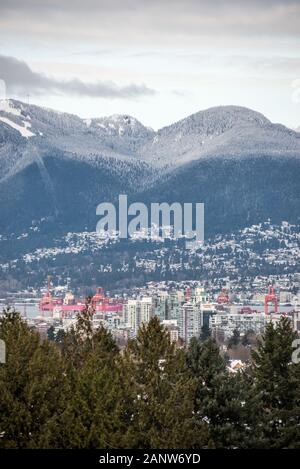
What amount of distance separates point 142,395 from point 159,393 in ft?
0.66

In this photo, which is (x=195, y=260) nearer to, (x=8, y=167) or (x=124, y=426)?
(x=8, y=167)

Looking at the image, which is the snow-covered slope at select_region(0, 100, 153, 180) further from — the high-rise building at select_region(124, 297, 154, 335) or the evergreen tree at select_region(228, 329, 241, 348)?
the evergreen tree at select_region(228, 329, 241, 348)

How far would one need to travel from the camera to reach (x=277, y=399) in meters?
18.0

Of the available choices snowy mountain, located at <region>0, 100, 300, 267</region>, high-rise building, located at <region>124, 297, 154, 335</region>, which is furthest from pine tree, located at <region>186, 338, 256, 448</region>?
snowy mountain, located at <region>0, 100, 300, 267</region>

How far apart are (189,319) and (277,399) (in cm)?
3366

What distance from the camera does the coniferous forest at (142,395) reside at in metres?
14.9

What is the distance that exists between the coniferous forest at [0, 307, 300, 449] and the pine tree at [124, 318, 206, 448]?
0.04 ft

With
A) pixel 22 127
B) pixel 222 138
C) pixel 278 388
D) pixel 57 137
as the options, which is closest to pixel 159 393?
pixel 278 388

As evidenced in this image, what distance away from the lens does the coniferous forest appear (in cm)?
1489

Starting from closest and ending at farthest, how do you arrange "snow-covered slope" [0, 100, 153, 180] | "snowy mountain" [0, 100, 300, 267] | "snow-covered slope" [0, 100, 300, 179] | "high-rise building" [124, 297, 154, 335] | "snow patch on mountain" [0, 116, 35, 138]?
"high-rise building" [124, 297, 154, 335], "snowy mountain" [0, 100, 300, 267], "snow-covered slope" [0, 100, 300, 179], "snow-covered slope" [0, 100, 153, 180], "snow patch on mountain" [0, 116, 35, 138]

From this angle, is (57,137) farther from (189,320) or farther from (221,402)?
(221,402)

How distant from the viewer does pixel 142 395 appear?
15.6 metres

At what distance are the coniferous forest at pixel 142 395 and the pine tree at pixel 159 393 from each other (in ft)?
0.04
